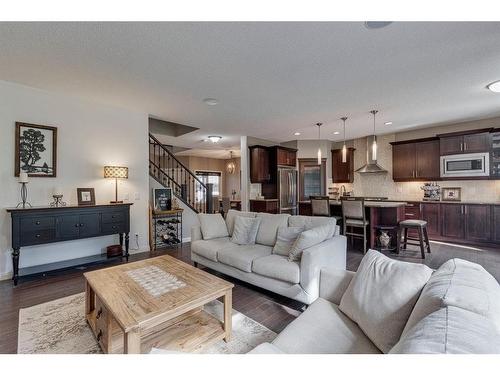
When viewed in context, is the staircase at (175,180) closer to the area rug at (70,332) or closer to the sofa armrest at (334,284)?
the area rug at (70,332)

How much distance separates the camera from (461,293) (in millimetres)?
916

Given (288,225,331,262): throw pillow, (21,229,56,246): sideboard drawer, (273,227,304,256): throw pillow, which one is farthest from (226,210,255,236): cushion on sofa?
(21,229,56,246): sideboard drawer

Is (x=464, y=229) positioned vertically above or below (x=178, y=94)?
below

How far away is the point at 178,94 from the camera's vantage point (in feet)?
11.4

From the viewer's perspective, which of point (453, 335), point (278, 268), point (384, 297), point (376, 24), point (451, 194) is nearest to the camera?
point (453, 335)

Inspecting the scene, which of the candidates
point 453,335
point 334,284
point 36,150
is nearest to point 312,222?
point 334,284

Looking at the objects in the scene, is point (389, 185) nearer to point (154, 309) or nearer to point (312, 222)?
point (312, 222)

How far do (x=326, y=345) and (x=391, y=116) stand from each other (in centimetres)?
487

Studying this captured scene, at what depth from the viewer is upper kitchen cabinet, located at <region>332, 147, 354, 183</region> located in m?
6.97

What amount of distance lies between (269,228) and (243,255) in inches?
24.1

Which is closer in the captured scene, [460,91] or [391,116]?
[460,91]

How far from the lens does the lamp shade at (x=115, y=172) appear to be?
3818 mm
